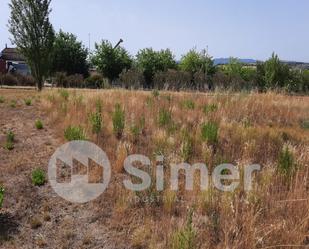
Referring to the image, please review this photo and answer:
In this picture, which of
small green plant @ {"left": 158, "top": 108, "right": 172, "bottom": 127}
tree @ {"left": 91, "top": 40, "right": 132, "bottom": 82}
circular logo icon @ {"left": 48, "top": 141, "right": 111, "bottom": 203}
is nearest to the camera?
circular logo icon @ {"left": 48, "top": 141, "right": 111, "bottom": 203}

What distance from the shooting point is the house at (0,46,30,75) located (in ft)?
129

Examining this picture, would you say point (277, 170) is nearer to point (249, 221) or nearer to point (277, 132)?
point (249, 221)

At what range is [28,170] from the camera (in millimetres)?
5312

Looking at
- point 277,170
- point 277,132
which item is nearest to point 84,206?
point 277,170

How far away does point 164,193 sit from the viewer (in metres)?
4.32

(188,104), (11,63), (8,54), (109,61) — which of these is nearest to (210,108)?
(188,104)

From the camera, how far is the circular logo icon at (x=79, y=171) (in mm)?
4652

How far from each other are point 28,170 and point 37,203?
91 centimetres

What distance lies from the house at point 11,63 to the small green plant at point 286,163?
3447 centimetres

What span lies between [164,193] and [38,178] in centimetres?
160

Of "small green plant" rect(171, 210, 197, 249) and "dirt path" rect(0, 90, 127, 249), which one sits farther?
"dirt path" rect(0, 90, 127, 249)

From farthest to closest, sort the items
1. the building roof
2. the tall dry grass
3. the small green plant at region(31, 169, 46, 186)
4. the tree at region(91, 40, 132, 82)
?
the building roof
the tree at region(91, 40, 132, 82)
the small green plant at region(31, 169, 46, 186)
the tall dry grass

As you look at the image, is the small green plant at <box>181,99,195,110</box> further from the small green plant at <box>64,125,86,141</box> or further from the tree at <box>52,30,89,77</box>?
the tree at <box>52,30,89,77</box>

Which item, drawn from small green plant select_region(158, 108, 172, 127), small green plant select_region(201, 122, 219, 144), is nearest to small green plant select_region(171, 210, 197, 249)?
small green plant select_region(201, 122, 219, 144)
